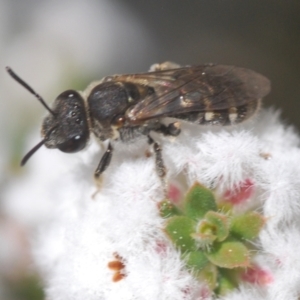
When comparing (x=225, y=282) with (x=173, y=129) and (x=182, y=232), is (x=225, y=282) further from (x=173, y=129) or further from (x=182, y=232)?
(x=173, y=129)

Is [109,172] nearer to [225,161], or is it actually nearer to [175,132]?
[175,132]

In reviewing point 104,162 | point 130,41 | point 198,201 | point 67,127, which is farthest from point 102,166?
point 130,41

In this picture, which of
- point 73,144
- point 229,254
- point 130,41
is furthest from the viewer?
point 130,41

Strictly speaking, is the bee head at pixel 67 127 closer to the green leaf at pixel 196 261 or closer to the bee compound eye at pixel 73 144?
the bee compound eye at pixel 73 144

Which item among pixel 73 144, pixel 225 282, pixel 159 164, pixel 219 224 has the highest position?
pixel 73 144

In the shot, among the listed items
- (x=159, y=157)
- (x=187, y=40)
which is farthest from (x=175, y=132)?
(x=187, y=40)

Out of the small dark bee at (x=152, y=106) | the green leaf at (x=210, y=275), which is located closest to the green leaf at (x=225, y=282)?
the green leaf at (x=210, y=275)

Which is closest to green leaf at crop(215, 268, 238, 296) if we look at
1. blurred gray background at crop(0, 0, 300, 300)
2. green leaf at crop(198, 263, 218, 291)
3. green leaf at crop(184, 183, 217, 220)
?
green leaf at crop(198, 263, 218, 291)
